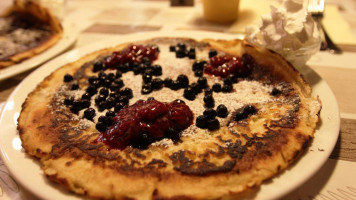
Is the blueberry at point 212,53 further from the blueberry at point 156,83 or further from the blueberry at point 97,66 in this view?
the blueberry at point 97,66

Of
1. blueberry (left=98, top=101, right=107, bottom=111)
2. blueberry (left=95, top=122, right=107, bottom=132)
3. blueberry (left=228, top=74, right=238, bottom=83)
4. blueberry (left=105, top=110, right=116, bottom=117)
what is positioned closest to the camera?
blueberry (left=95, top=122, right=107, bottom=132)

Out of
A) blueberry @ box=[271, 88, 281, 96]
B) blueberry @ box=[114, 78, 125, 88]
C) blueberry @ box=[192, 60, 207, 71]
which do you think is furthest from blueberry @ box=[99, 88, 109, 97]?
blueberry @ box=[271, 88, 281, 96]

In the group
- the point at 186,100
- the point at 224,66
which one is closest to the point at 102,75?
the point at 186,100

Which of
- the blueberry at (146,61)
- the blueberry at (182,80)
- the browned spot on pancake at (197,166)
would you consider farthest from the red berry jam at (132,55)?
the browned spot on pancake at (197,166)

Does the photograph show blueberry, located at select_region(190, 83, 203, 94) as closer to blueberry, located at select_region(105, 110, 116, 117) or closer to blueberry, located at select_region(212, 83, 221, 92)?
blueberry, located at select_region(212, 83, 221, 92)

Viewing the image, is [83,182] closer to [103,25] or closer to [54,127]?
[54,127]

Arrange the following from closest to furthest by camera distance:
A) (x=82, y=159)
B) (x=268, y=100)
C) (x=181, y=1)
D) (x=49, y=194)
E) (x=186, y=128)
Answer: (x=49, y=194), (x=82, y=159), (x=186, y=128), (x=268, y=100), (x=181, y=1)

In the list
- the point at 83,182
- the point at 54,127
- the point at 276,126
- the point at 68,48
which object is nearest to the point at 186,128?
the point at 276,126

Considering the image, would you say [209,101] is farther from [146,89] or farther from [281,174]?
[281,174]
